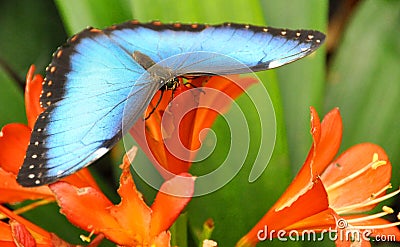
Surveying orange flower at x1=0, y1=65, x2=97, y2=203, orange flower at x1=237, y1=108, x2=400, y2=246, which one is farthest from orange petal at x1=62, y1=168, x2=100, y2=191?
orange flower at x1=237, y1=108, x2=400, y2=246

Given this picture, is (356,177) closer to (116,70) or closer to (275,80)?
(275,80)

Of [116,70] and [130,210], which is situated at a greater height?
[116,70]

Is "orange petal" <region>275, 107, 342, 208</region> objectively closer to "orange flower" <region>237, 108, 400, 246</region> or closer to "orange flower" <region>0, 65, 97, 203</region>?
"orange flower" <region>237, 108, 400, 246</region>

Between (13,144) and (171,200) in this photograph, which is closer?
(171,200)

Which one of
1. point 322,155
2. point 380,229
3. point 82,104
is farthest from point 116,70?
point 380,229

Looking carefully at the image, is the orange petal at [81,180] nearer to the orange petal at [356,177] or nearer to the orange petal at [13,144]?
the orange petal at [13,144]

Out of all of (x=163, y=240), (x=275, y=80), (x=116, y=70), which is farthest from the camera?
(x=275, y=80)
